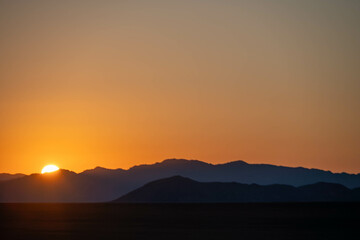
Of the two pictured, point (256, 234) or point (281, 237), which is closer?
point (281, 237)

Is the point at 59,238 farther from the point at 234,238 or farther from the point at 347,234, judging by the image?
the point at 347,234

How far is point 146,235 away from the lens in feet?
180

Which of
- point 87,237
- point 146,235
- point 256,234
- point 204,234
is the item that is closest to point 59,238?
point 87,237

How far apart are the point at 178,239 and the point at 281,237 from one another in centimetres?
893

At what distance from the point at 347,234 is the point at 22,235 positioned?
28.3m

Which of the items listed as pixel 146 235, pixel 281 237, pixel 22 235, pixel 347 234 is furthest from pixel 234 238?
pixel 22 235

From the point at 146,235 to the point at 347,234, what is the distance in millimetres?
17823

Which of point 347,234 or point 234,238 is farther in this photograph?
point 347,234

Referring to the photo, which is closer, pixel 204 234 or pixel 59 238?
pixel 59 238

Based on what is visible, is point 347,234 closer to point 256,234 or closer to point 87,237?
point 256,234

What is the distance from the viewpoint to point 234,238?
169 ft

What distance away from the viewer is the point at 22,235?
53938 millimetres

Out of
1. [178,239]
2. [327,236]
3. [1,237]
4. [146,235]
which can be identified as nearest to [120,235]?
[146,235]

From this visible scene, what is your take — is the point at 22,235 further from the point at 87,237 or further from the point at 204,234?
the point at 204,234
